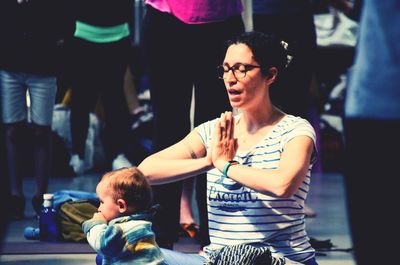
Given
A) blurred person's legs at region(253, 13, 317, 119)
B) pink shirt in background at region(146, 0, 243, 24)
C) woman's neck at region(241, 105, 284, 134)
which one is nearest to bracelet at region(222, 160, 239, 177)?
woman's neck at region(241, 105, 284, 134)

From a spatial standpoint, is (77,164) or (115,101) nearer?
(115,101)

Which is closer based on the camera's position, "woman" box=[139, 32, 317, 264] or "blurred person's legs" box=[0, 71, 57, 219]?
"woman" box=[139, 32, 317, 264]

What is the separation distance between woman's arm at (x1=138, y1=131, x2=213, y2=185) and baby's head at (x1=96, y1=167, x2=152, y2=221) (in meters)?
0.18

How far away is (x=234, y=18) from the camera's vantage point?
4887 mm

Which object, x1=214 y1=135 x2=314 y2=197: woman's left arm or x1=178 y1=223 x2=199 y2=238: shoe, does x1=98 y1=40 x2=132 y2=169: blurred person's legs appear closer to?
x1=178 y1=223 x2=199 y2=238: shoe

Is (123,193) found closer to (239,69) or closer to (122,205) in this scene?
(122,205)

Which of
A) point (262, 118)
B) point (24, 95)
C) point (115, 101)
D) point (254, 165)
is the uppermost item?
point (262, 118)

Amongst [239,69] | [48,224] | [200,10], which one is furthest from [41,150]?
[239,69]

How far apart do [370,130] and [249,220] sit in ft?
4.42

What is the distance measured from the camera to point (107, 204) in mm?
3748

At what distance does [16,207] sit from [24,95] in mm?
665

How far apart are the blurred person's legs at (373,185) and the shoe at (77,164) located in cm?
681

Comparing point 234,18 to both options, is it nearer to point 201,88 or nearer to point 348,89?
point 201,88

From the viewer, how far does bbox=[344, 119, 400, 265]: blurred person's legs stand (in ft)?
8.14
